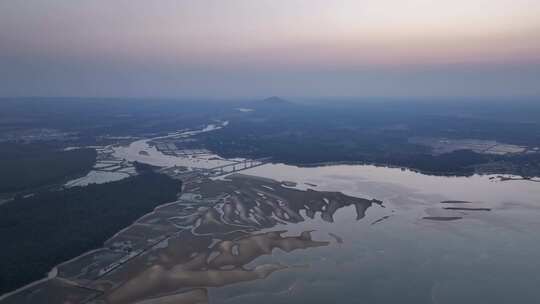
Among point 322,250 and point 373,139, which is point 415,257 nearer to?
point 322,250

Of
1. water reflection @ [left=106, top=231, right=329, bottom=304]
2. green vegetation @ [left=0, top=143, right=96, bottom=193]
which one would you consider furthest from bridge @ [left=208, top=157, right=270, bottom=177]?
water reflection @ [left=106, top=231, right=329, bottom=304]

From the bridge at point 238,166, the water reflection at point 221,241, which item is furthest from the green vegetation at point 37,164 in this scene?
the water reflection at point 221,241

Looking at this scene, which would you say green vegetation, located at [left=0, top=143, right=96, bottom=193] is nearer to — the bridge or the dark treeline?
the bridge

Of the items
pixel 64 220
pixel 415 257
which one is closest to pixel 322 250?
pixel 415 257

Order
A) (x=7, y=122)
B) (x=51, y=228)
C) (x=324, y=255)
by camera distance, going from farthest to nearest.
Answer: (x=7, y=122) < (x=51, y=228) < (x=324, y=255)

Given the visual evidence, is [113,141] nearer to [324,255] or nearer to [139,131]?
[139,131]

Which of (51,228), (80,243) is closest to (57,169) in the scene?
(51,228)

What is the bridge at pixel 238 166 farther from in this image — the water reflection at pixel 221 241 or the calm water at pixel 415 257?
the calm water at pixel 415 257
